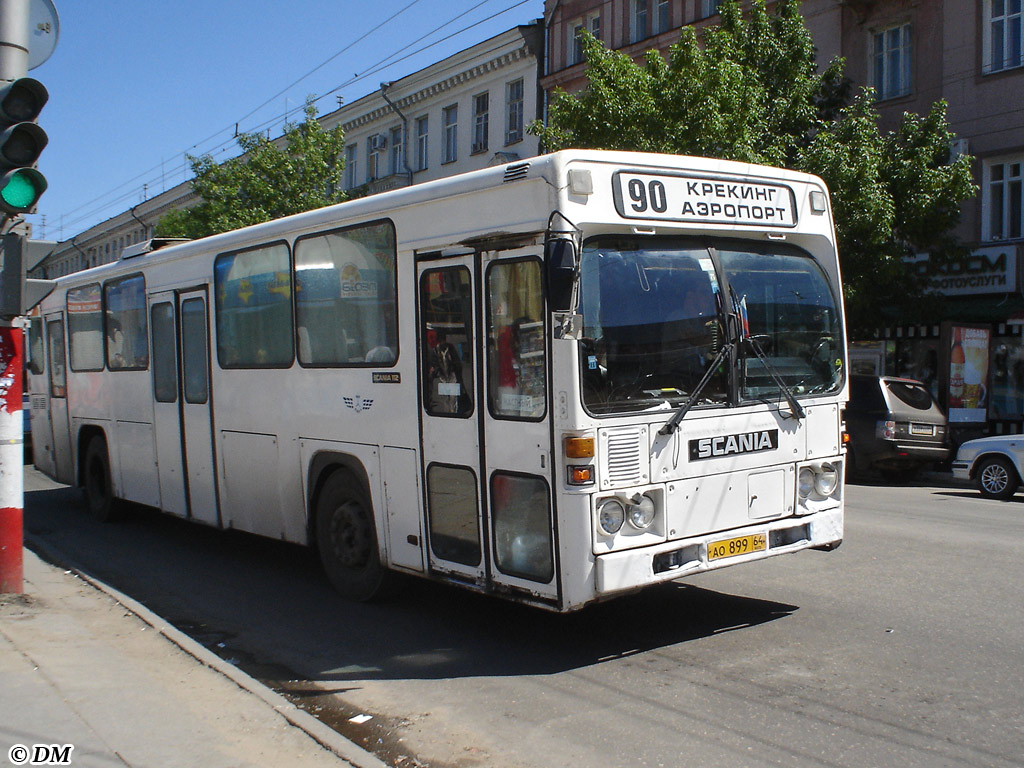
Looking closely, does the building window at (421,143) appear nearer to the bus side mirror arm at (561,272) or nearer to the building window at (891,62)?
the building window at (891,62)

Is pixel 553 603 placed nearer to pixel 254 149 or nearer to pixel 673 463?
pixel 673 463

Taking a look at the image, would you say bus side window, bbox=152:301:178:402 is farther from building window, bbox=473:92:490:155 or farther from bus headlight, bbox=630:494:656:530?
building window, bbox=473:92:490:155

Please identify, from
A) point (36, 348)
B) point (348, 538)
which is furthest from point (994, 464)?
point (36, 348)

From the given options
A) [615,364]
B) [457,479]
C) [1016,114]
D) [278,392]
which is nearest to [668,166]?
[615,364]

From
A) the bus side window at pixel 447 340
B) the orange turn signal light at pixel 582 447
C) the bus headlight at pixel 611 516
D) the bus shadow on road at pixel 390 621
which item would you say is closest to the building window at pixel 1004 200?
the bus shadow on road at pixel 390 621

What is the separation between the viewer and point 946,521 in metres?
11.4

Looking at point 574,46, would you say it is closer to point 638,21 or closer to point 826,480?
point 638,21

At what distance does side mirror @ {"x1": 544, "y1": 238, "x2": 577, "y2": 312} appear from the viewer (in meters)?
5.46

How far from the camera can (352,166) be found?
44.3 m

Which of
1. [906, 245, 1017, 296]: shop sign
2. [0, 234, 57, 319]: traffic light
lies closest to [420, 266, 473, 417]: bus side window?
[0, 234, 57, 319]: traffic light

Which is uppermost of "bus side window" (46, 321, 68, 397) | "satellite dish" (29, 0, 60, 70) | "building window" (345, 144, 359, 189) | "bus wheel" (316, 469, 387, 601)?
"building window" (345, 144, 359, 189)

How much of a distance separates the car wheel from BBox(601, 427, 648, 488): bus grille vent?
1085 cm

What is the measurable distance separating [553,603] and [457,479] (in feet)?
3.66

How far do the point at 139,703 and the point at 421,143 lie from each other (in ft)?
119
